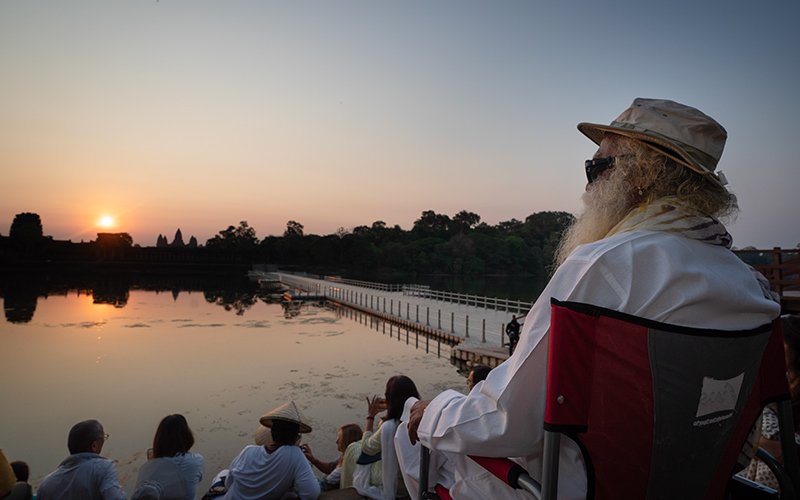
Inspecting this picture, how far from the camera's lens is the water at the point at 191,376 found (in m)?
8.27

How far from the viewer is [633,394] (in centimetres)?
89

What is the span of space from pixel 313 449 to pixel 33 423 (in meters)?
6.38

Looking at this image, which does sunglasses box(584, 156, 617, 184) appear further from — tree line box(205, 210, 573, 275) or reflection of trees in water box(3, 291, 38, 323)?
tree line box(205, 210, 573, 275)

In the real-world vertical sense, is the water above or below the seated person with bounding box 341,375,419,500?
below

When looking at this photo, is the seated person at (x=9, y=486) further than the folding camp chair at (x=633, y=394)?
Yes

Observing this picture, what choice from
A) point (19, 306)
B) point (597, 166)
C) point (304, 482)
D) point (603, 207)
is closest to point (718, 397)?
point (603, 207)

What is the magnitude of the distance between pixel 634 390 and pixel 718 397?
0.22 meters

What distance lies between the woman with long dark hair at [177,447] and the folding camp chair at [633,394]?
3.09 meters

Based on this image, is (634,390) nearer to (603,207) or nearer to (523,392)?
(523,392)

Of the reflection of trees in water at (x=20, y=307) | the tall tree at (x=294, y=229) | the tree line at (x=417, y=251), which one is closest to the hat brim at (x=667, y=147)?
the reflection of trees in water at (x=20, y=307)

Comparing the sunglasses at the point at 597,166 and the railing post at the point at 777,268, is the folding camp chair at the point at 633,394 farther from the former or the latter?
the railing post at the point at 777,268

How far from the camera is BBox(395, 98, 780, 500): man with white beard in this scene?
0.93 m

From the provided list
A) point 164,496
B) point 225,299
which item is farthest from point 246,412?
point 225,299

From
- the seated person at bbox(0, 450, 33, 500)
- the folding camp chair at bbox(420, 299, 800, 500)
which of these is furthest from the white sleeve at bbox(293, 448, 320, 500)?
the folding camp chair at bbox(420, 299, 800, 500)
